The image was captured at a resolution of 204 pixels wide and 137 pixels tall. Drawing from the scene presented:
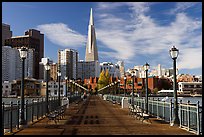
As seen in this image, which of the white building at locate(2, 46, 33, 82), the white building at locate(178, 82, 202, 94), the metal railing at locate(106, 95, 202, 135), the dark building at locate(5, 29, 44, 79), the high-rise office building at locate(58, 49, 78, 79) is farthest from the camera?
the high-rise office building at locate(58, 49, 78, 79)

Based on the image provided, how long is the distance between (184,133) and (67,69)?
147471mm

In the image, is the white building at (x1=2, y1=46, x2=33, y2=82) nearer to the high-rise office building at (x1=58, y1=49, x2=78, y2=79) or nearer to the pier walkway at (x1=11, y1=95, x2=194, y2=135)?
the high-rise office building at (x1=58, y1=49, x2=78, y2=79)

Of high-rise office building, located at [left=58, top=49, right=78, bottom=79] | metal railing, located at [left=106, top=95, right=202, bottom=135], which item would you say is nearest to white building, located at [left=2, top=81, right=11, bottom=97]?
high-rise office building, located at [left=58, top=49, right=78, bottom=79]

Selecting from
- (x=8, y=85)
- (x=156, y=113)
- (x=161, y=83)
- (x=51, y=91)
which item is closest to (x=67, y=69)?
(x=51, y=91)

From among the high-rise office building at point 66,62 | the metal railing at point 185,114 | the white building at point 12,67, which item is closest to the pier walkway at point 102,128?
the metal railing at point 185,114

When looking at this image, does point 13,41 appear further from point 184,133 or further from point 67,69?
point 184,133

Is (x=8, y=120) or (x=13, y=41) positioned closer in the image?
(x=8, y=120)

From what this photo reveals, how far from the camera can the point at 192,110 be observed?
514 inches

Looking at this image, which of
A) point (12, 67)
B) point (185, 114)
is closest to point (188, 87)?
point (12, 67)

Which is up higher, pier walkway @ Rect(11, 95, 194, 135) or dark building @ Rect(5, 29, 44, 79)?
dark building @ Rect(5, 29, 44, 79)

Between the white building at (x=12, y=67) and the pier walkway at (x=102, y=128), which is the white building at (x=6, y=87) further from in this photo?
the pier walkway at (x=102, y=128)

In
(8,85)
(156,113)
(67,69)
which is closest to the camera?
(156,113)

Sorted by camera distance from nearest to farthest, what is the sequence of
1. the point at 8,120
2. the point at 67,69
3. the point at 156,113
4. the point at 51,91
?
the point at 8,120
the point at 156,113
the point at 51,91
the point at 67,69

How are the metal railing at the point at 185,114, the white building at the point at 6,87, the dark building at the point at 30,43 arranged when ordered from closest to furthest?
1. the metal railing at the point at 185,114
2. the dark building at the point at 30,43
3. the white building at the point at 6,87
